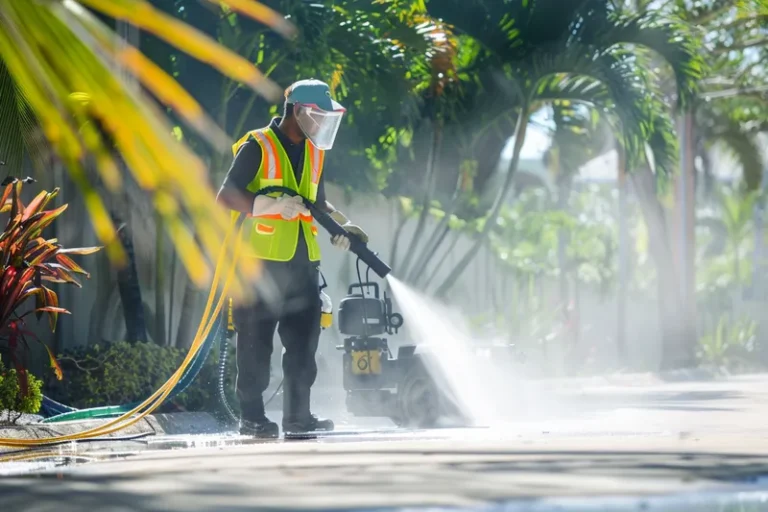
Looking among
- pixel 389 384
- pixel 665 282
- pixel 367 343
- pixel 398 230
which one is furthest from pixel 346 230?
pixel 665 282

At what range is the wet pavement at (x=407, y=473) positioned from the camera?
193 inches

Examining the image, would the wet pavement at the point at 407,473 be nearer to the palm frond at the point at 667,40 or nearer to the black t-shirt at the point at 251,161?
the black t-shirt at the point at 251,161

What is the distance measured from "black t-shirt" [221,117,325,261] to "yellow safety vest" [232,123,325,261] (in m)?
0.03

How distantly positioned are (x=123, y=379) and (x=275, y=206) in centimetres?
325

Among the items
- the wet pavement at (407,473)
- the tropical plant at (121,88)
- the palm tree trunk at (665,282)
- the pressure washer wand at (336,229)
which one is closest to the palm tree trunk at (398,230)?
the palm tree trunk at (665,282)

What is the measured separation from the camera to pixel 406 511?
15.0 ft

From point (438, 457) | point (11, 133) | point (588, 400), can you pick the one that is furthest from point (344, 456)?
point (588, 400)

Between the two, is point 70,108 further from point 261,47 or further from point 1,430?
point 261,47

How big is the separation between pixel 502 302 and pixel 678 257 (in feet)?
23.6

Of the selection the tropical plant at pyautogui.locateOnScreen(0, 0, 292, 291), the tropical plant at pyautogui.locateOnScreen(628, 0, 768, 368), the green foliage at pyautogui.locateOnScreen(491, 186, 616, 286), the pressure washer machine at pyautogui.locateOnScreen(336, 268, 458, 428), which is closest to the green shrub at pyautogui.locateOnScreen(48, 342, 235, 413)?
the pressure washer machine at pyautogui.locateOnScreen(336, 268, 458, 428)

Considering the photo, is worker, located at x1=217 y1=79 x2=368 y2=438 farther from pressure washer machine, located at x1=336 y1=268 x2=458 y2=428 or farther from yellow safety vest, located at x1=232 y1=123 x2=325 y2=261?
pressure washer machine, located at x1=336 y1=268 x2=458 y2=428

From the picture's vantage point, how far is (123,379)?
11711mm

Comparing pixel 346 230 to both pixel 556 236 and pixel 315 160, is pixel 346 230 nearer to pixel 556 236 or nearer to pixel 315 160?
pixel 315 160

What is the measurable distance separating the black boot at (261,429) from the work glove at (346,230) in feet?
3.71
